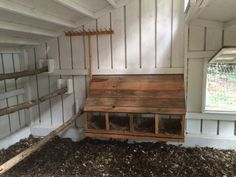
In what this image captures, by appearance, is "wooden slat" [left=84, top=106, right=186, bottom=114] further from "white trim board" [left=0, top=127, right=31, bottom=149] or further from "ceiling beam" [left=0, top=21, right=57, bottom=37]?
"white trim board" [left=0, top=127, right=31, bottom=149]

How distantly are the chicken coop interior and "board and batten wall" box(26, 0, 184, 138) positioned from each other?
0.03 ft

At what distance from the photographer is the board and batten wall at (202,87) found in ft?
7.09

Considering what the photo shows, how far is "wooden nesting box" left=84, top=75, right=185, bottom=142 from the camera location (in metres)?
2.06

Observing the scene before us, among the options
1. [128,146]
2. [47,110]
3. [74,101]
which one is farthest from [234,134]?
[47,110]

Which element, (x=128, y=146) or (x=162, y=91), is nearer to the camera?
(x=162, y=91)

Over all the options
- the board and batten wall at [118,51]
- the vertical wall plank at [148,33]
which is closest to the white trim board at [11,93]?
the board and batten wall at [118,51]

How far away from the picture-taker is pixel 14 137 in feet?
8.55

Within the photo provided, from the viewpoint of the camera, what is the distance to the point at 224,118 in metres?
2.29

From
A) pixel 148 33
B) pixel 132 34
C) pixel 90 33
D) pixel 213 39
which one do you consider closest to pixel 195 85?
pixel 213 39

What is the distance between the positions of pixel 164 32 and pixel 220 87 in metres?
0.85

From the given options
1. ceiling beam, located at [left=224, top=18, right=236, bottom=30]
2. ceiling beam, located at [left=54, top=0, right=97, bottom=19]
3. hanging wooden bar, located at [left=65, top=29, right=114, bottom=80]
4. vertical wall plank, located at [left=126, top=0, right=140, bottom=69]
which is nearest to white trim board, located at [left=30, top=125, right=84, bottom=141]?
hanging wooden bar, located at [left=65, top=29, right=114, bottom=80]

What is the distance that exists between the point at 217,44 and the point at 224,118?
2.61 ft

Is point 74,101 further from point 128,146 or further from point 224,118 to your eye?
point 224,118

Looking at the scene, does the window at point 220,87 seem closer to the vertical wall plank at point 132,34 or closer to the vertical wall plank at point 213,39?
the vertical wall plank at point 213,39
